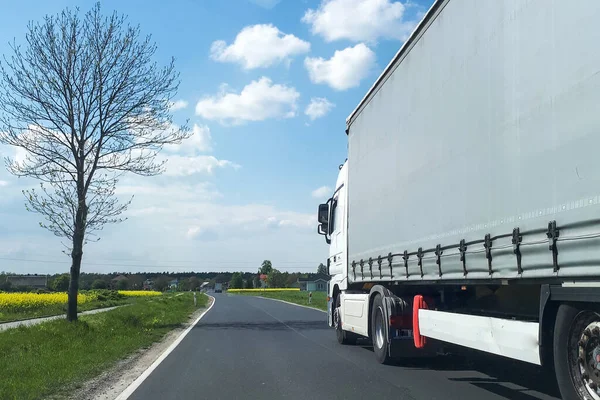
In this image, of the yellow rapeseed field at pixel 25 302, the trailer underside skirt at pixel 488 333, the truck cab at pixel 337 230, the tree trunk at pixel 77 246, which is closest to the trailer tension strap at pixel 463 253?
the trailer underside skirt at pixel 488 333

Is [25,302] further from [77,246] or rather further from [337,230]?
[337,230]

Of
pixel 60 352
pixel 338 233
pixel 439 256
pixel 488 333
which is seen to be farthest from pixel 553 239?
pixel 60 352

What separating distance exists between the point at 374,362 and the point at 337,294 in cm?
388

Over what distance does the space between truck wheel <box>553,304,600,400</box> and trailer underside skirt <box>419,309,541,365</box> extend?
290 millimetres

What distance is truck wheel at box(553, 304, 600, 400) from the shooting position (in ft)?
17.1

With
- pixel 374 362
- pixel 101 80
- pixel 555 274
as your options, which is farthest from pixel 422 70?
pixel 101 80

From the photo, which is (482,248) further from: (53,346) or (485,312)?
(53,346)

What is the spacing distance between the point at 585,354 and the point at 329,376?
5.30 m

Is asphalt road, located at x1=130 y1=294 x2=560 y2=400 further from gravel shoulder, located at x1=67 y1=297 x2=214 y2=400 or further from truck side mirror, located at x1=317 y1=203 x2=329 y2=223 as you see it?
truck side mirror, located at x1=317 y1=203 x2=329 y2=223

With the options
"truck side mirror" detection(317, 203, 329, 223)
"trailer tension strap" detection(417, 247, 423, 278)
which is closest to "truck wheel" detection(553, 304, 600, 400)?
"trailer tension strap" detection(417, 247, 423, 278)

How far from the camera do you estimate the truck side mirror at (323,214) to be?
16.1m

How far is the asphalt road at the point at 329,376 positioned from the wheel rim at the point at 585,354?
2721 mm

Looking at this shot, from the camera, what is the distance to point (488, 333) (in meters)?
6.82

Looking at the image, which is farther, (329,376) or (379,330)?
(379,330)
